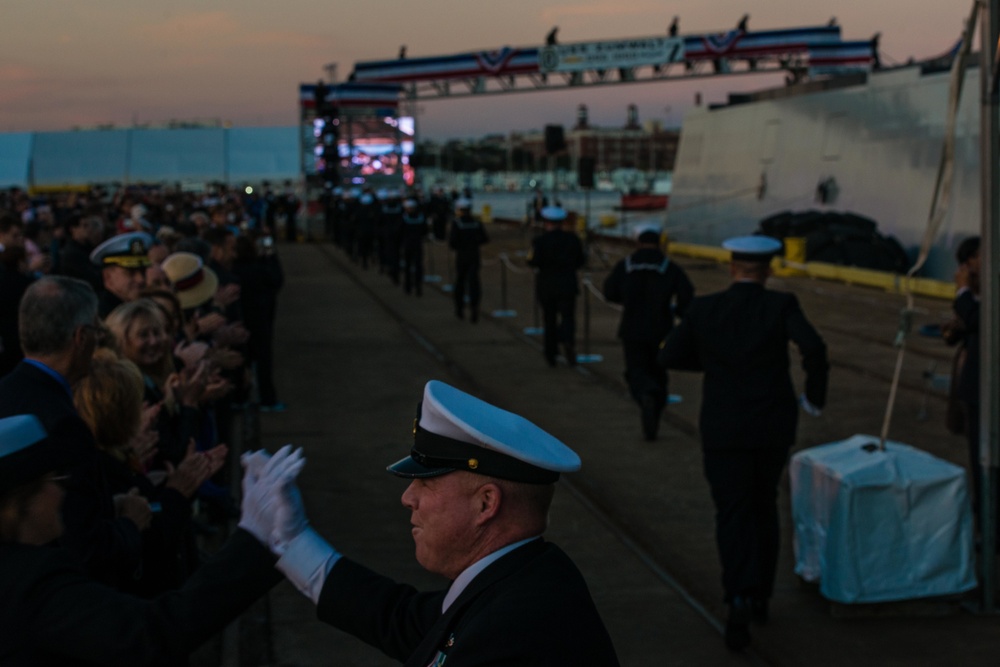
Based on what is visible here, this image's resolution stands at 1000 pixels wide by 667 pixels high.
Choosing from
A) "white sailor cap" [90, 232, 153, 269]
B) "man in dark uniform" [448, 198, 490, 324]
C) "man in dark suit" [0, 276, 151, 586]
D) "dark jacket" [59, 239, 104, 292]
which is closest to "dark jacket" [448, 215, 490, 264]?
"man in dark uniform" [448, 198, 490, 324]

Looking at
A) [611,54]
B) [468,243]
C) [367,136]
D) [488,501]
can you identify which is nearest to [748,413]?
[488,501]

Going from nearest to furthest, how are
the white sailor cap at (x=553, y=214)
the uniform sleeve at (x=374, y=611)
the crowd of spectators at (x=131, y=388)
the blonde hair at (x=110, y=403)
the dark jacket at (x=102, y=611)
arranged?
the dark jacket at (x=102, y=611), the uniform sleeve at (x=374, y=611), the crowd of spectators at (x=131, y=388), the blonde hair at (x=110, y=403), the white sailor cap at (x=553, y=214)

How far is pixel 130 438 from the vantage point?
4219 millimetres

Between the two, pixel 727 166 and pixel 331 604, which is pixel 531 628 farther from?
pixel 727 166

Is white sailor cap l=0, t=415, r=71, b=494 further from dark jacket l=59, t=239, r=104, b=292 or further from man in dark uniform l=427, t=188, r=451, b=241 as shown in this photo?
man in dark uniform l=427, t=188, r=451, b=241

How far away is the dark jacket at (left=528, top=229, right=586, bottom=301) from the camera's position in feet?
43.1

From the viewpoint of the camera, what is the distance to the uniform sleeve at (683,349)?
6.10m

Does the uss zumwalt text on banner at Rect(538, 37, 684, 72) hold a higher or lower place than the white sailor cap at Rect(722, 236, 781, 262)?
higher

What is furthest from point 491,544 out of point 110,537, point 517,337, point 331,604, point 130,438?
point 517,337

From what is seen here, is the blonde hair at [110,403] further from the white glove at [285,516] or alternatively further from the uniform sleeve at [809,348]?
the uniform sleeve at [809,348]

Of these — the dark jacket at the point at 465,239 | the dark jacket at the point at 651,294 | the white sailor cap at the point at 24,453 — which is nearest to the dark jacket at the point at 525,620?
the white sailor cap at the point at 24,453

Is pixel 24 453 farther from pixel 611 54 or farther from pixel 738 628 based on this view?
pixel 611 54

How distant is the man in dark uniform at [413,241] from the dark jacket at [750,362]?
1604 centimetres

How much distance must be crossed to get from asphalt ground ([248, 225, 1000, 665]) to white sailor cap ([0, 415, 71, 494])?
129 inches
